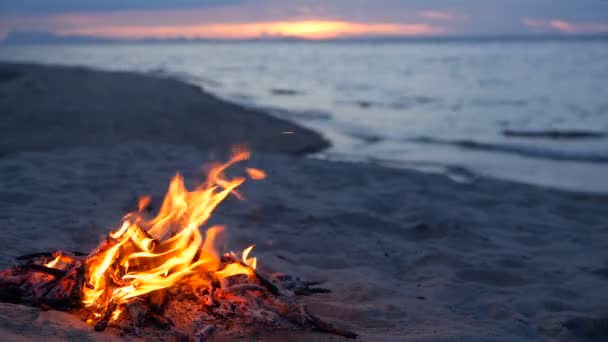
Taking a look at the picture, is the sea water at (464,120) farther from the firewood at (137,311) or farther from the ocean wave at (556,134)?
the firewood at (137,311)

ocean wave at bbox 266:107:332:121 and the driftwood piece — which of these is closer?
the driftwood piece

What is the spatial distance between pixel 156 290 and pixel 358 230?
2963 millimetres

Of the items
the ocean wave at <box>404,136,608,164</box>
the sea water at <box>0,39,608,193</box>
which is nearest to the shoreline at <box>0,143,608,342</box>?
the sea water at <box>0,39,608,193</box>

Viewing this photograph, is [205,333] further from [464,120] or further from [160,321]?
[464,120]

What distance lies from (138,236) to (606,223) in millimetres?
5385

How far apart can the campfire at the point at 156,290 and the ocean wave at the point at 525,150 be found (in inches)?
390

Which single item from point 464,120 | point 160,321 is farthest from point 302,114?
point 160,321

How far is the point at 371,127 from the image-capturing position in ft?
52.2

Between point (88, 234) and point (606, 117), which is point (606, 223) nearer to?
point (88, 234)

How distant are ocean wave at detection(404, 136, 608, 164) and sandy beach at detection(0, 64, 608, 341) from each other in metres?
3.90

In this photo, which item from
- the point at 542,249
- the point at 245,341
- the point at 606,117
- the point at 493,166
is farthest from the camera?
the point at 606,117

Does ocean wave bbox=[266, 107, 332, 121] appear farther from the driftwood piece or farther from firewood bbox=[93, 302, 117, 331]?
firewood bbox=[93, 302, 117, 331]

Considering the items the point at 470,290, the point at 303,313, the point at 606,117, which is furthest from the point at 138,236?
the point at 606,117

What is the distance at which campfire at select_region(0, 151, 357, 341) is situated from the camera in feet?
10.2
